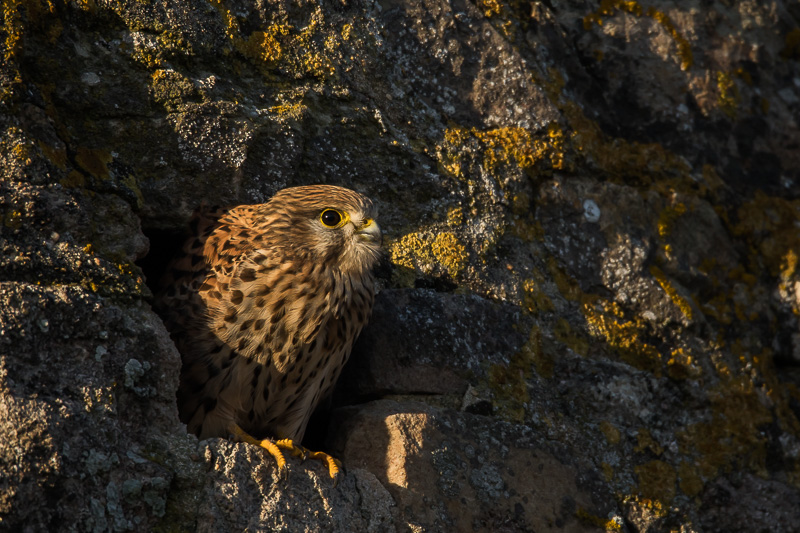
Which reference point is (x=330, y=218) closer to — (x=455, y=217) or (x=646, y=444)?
(x=455, y=217)

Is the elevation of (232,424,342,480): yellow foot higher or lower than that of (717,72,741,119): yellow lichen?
lower

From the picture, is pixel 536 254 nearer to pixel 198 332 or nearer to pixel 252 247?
pixel 252 247

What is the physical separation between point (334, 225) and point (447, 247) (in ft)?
1.85

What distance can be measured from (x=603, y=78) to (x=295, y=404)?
2293 mm

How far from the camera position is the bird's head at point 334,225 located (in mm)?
3451

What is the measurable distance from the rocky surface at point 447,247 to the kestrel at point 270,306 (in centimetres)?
20

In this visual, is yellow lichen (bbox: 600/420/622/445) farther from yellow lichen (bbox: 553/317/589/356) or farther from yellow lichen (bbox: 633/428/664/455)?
yellow lichen (bbox: 553/317/589/356)

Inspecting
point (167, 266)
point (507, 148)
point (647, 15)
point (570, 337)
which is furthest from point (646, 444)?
point (647, 15)

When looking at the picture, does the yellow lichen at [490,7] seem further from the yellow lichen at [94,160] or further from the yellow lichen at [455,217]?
the yellow lichen at [94,160]

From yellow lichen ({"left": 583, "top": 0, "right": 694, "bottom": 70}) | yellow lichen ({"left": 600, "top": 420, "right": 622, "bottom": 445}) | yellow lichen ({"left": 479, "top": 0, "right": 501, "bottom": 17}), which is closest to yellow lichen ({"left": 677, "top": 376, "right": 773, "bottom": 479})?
yellow lichen ({"left": 600, "top": 420, "right": 622, "bottom": 445})

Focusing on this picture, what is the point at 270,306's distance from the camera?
3332mm

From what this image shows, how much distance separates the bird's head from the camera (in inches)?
136

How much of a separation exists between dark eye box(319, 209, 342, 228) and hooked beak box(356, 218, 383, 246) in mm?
104

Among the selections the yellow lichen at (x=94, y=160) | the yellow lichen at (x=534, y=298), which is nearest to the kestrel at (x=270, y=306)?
the yellow lichen at (x=94, y=160)
